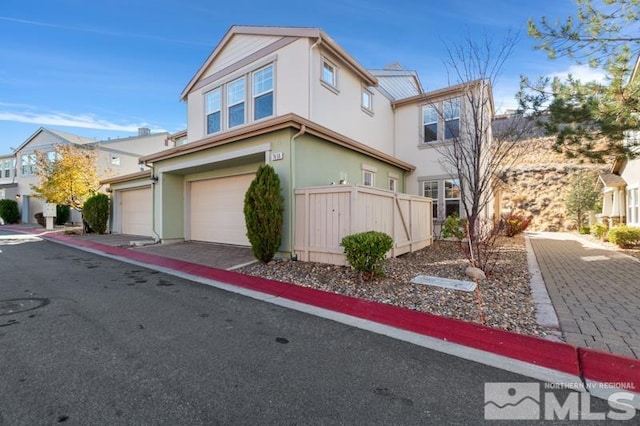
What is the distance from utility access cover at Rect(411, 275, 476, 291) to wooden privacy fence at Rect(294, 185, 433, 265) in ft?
5.66

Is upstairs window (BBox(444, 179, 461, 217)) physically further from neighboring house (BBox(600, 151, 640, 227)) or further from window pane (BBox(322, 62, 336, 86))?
neighboring house (BBox(600, 151, 640, 227))

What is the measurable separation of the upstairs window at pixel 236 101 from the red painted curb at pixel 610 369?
11197 mm

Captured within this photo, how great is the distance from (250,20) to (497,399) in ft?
45.4

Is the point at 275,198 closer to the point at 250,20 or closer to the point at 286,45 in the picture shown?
the point at 286,45

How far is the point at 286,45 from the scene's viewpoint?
10.3 m

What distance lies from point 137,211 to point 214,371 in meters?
15.4

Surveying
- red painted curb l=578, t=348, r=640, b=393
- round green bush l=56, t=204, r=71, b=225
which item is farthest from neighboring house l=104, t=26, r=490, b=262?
round green bush l=56, t=204, r=71, b=225

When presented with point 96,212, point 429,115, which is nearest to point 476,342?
point 429,115

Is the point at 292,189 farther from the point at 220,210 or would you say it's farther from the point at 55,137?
the point at 55,137

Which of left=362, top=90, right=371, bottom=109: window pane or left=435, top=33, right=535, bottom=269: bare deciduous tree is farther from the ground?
left=362, top=90, right=371, bottom=109: window pane

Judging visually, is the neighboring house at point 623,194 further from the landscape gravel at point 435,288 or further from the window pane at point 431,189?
the landscape gravel at point 435,288

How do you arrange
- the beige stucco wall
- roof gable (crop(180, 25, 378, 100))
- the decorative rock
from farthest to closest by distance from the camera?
1. the beige stucco wall
2. roof gable (crop(180, 25, 378, 100))
3. the decorative rock

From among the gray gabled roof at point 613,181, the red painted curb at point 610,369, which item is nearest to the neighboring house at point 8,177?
the red painted curb at point 610,369

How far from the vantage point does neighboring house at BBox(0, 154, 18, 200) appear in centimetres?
2981
